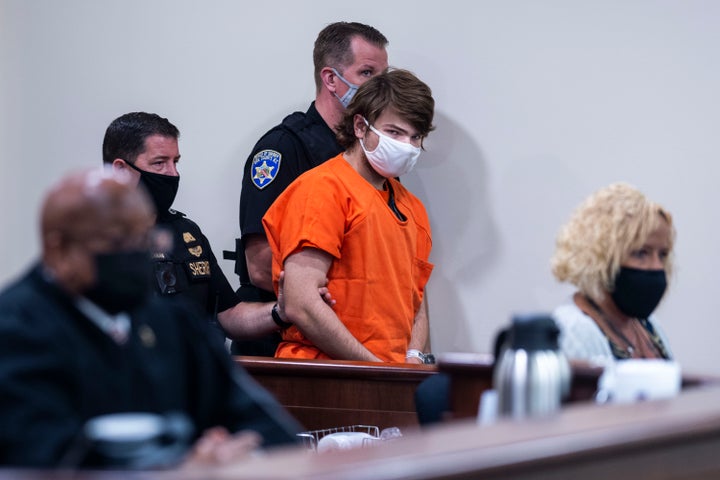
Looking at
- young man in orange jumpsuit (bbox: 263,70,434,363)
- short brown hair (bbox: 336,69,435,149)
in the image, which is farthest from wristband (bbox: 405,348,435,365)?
short brown hair (bbox: 336,69,435,149)

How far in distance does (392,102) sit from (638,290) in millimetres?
1308

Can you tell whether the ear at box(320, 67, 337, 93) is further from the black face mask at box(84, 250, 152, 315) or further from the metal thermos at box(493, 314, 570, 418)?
the black face mask at box(84, 250, 152, 315)

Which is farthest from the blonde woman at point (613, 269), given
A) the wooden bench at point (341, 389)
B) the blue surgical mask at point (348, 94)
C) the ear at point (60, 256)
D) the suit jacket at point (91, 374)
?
the blue surgical mask at point (348, 94)

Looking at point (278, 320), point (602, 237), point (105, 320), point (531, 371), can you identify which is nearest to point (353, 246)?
point (278, 320)

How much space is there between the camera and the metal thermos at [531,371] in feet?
6.88

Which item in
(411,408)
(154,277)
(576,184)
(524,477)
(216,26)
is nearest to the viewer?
(524,477)

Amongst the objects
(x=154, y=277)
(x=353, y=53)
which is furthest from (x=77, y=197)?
(x=353, y=53)

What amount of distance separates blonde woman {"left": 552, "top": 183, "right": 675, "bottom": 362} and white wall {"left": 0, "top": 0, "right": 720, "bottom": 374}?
1.73 m

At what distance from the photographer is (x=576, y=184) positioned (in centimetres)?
468

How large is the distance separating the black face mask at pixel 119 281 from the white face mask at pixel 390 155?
1975mm

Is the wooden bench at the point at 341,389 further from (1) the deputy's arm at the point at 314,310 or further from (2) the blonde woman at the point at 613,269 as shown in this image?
(2) the blonde woman at the point at 613,269

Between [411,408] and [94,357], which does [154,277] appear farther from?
[94,357]

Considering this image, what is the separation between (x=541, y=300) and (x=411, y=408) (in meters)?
1.39

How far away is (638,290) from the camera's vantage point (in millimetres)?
2803
